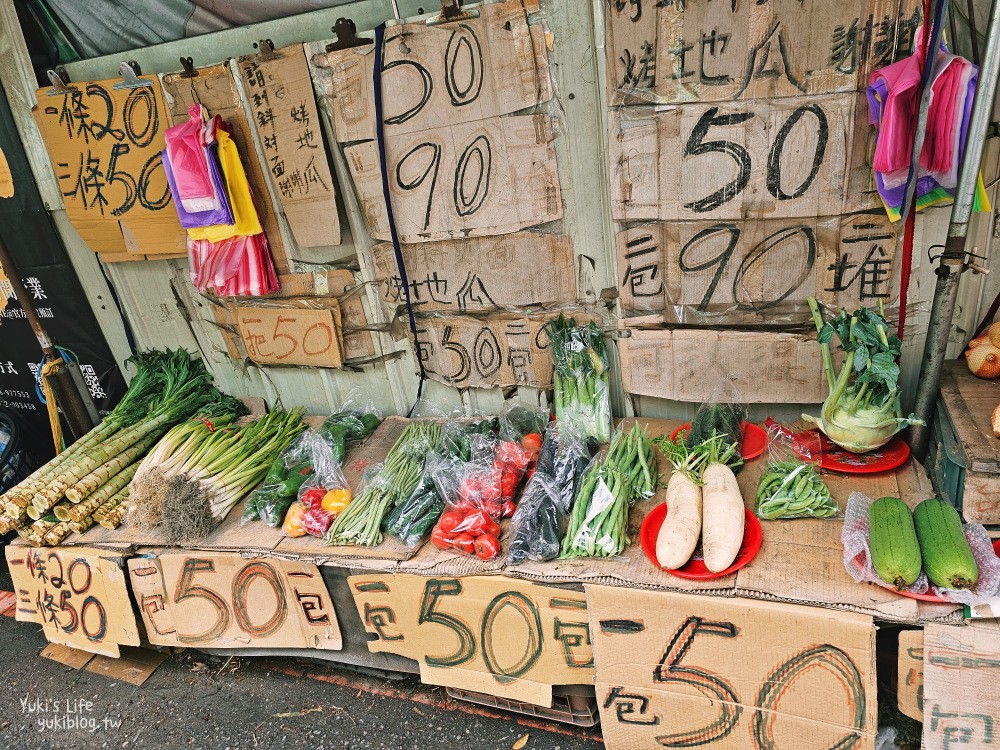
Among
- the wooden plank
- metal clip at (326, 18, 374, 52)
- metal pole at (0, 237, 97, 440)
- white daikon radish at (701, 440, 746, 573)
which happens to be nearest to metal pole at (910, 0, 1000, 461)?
white daikon radish at (701, 440, 746, 573)

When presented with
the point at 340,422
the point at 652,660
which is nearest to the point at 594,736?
the point at 652,660

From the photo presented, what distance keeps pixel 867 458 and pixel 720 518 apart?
88cm

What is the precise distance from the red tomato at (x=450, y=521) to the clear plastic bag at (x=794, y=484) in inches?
53.2

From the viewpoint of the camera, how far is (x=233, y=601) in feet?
10.9

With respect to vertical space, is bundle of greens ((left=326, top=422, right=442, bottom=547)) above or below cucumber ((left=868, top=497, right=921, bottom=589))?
below

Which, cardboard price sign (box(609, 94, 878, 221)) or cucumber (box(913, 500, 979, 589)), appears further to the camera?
cardboard price sign (box(609, 94, 878, 221))

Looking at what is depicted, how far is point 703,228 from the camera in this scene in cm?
300

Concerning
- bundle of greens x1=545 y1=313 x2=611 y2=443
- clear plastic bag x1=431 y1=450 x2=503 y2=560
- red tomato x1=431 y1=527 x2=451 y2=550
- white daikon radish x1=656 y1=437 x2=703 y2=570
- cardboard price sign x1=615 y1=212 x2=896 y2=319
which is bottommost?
red tomato x1=431 y1=527 x2=451 y2=550

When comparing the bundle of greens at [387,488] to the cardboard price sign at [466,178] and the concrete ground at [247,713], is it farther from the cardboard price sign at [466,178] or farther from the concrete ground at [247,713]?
the cardboard price sign at [466,178]

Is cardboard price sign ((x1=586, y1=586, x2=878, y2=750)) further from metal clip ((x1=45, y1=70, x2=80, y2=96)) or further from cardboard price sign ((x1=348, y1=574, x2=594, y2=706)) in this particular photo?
metal clip ((x1=45, y1=70, x2=80, y2=96))

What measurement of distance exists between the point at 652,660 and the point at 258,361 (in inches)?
124

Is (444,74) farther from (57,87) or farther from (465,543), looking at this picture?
(57,87)

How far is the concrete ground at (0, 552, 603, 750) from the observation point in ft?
10.2

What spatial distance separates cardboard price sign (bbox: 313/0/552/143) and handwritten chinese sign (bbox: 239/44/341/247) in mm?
142
